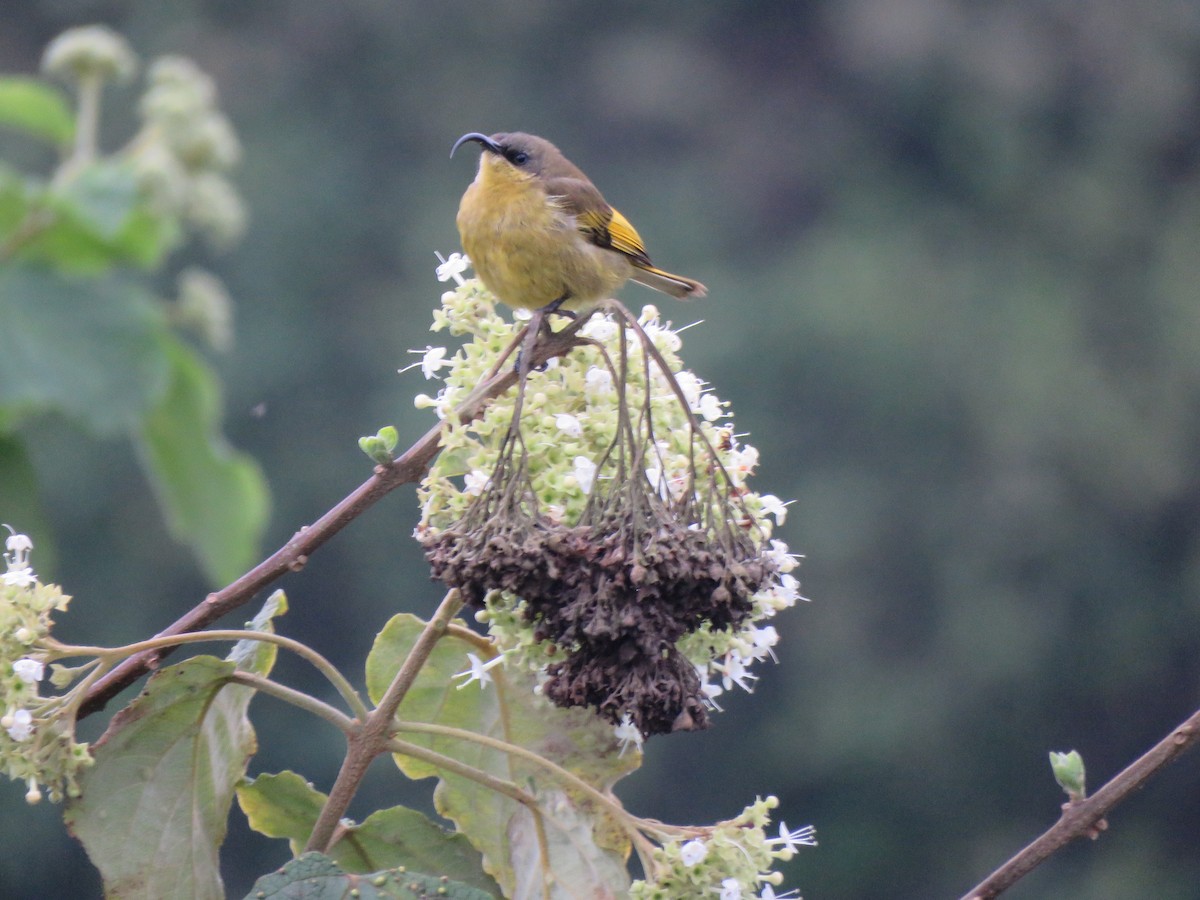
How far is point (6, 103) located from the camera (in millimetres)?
1070

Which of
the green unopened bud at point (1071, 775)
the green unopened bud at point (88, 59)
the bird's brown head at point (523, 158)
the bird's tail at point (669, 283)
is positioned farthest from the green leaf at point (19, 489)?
the bird's brown head at point (523, 158)

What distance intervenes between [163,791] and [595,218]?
2256 millimetres

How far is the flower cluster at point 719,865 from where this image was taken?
5.74 ft

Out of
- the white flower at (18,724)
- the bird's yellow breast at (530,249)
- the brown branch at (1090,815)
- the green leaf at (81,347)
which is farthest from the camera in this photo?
the bird's yellow breast at (530,249)

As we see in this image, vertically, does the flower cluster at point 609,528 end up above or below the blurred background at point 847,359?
below

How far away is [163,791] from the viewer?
185 cm

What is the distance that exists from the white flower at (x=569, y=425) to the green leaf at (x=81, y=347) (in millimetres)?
962

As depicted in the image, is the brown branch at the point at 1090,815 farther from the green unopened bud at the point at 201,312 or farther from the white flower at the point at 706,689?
the green unopened bud at the point at 201,312

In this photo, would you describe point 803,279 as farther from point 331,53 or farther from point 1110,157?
point 331,53

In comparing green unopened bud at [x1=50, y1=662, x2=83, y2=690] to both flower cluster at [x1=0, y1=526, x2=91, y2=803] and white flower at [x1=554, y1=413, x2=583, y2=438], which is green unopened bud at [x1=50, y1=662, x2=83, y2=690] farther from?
white flower at [x1=554, y1=413, x2=583, y2=438]

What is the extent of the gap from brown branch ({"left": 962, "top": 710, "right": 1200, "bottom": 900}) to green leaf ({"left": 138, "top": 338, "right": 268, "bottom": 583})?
108 centimetres

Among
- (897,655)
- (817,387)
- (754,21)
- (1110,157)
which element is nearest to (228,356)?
(817,387)

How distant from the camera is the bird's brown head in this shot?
3.89 metres

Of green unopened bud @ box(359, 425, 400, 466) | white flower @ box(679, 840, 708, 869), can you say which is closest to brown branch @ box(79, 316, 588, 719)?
green unopened bud @ box(359, 425, 400, 466)
